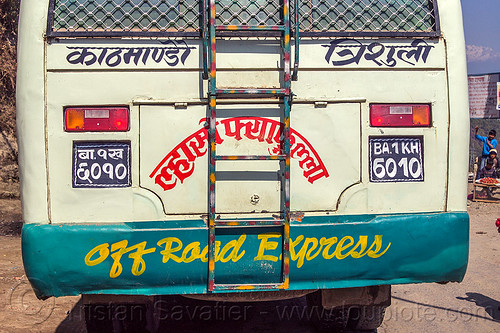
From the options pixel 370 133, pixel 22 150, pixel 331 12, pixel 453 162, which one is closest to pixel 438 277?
pixel 453 162

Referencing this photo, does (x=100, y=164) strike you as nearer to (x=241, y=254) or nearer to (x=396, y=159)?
(x=241, y=254)

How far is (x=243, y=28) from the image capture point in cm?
381

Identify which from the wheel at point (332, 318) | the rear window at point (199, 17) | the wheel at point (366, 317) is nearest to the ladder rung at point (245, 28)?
the rear window at point (199, 17)

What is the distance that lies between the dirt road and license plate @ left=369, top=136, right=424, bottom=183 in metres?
2.08

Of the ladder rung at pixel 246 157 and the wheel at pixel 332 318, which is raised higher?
the ladder rung at pixel 246 157

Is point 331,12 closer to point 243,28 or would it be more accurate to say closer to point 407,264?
point 243,28

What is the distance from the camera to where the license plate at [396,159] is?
4.05 metres

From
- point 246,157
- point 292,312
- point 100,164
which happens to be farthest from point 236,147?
point 292,312

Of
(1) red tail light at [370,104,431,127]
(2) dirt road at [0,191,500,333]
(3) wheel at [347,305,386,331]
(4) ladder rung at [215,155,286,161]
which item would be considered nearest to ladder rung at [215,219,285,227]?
(4) ladder rung at [215,155,286,161]

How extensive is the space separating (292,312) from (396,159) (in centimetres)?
269

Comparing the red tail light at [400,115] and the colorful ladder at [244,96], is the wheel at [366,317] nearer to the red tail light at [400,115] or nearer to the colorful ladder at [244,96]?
the colorful ladder at [244,96]

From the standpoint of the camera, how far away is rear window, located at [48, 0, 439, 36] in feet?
13.0

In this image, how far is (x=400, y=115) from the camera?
405cm

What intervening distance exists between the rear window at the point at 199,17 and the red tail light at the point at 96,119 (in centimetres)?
50
